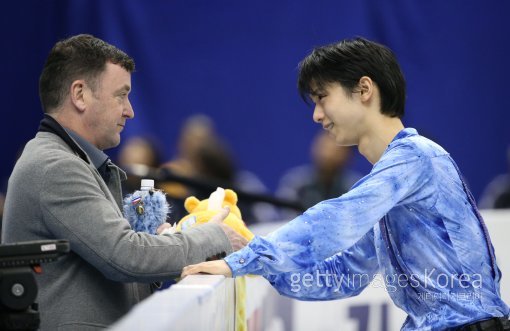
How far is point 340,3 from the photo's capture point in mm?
8453

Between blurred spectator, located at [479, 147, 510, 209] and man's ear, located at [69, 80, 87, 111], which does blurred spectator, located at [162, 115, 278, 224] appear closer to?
blurred spectator, located at [479, 147, 510, 209]

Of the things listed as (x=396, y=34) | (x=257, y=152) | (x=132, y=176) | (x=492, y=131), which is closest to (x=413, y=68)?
(x=396, y=34)

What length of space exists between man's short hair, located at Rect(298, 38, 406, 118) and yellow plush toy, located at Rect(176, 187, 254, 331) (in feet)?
2.39

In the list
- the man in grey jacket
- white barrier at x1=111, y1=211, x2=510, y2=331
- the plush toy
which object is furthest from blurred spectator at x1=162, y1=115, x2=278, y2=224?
the man in grey jacket

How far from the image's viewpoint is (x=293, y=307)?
221 inches

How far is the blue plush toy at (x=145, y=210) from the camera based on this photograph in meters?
3.82

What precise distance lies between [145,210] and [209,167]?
389cm

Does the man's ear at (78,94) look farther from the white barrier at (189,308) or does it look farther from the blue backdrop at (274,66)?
the blue backdrop at (274,66)

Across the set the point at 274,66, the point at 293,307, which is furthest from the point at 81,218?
the point at 274,66

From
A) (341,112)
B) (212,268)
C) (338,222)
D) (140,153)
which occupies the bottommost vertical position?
(212,268)

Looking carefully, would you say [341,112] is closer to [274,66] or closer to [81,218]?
[81,218]

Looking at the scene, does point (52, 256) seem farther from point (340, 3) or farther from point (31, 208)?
point (340, 3)

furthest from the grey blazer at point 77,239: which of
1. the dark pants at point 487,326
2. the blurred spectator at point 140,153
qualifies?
the blurred spectator at point 140,153

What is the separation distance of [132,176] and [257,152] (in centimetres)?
197
